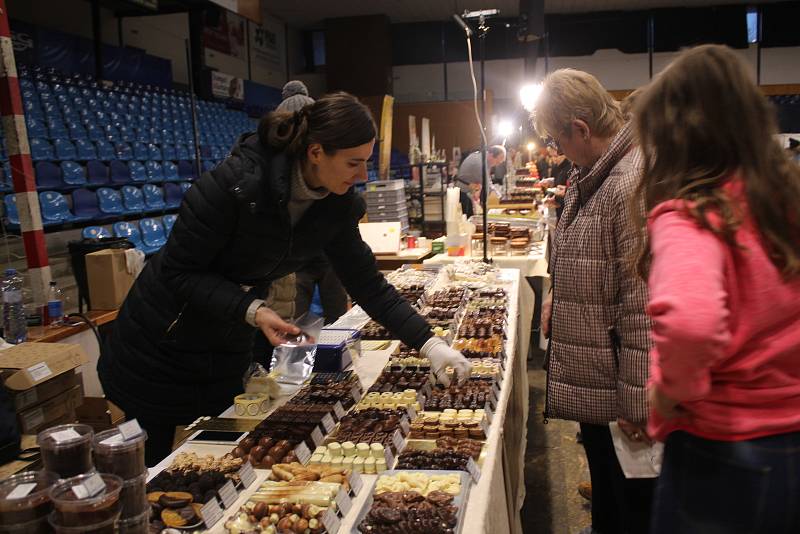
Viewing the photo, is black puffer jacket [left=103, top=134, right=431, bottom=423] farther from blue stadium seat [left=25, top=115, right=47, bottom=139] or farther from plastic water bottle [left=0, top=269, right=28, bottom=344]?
blue stadium seat [left=25, top=115, right=47, bottom=139]

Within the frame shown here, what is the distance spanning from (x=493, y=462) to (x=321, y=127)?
1040mm

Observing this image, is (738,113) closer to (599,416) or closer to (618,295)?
(618,295)

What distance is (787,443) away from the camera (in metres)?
1.14

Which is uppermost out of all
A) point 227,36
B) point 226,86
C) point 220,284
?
point 227,36

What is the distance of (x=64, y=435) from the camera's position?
1.10 meters

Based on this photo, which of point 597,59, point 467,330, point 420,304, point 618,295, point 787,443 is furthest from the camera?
point 597,59

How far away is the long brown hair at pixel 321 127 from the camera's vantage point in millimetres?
1842

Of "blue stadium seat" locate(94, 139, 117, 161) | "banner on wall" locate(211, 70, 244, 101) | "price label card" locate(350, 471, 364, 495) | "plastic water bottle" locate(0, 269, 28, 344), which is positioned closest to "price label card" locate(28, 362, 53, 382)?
"plastic water bottle" locate(0, 269, 28, 344)

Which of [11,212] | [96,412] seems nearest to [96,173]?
[11,212]

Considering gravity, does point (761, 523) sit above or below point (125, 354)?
below

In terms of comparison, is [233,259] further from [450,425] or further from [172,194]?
[172,194]

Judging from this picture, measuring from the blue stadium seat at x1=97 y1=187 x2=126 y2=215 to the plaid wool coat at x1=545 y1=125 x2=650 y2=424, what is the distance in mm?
7573

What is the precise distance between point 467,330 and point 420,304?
55 centimetres

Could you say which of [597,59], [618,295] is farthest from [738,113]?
[597,59]
